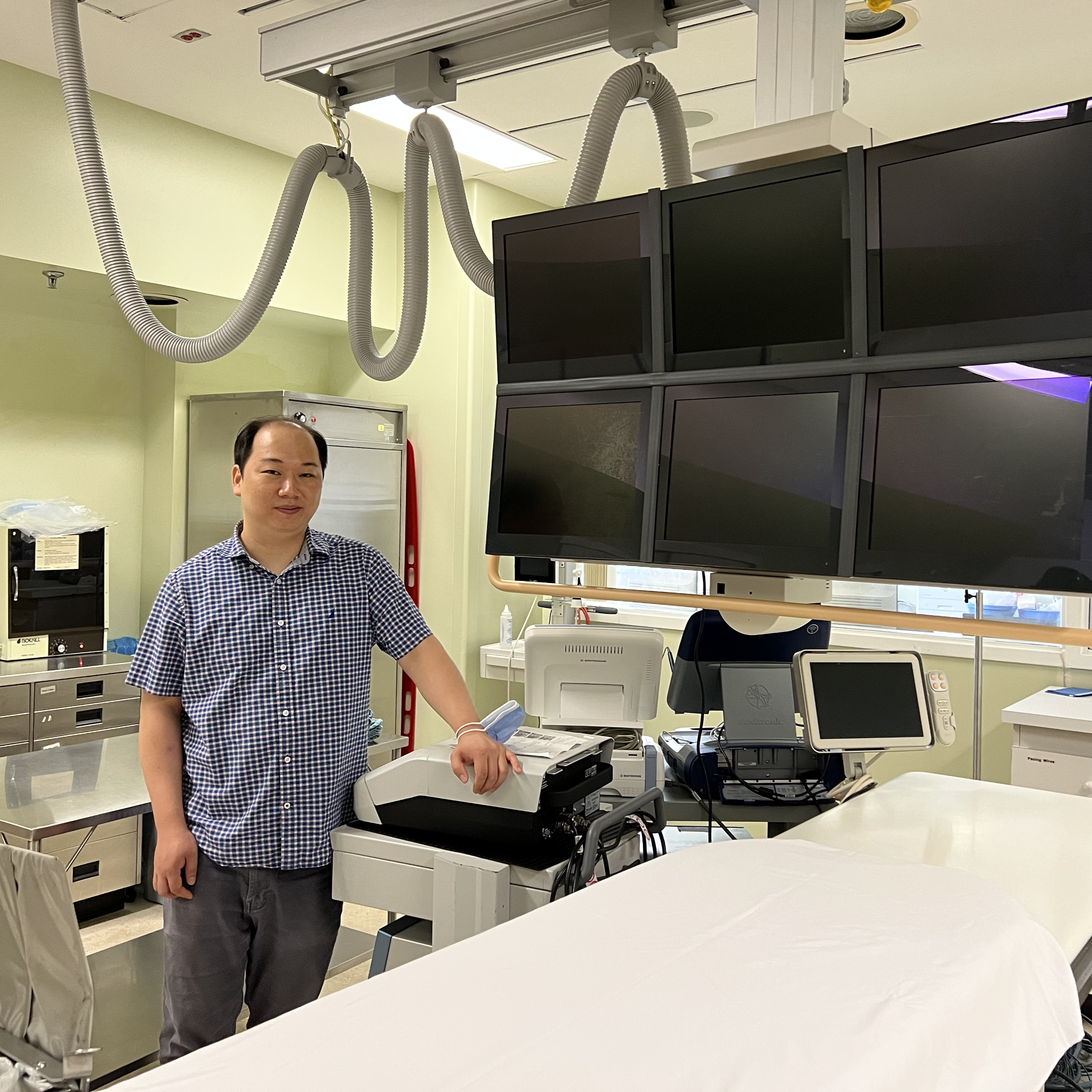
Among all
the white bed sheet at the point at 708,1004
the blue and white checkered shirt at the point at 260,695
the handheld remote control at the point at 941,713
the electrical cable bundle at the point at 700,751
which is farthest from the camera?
the electrical cable bundle at the point at 700,751

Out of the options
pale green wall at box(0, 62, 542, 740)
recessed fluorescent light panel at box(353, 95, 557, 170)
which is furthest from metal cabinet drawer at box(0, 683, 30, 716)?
recessed fluorescent light panel at box(353, 95, 557, 170)

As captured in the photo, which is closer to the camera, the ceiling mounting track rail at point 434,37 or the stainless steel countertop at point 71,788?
the ceiling mounting track rail at point 434,37

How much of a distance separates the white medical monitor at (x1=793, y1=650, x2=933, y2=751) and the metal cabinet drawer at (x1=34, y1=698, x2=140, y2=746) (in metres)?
2.69

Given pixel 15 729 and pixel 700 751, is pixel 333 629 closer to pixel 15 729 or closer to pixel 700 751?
pixel 700 751

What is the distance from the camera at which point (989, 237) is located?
1.49 metres

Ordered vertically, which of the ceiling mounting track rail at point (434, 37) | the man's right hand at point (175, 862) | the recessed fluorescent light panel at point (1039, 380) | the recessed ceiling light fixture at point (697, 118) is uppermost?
the recessed ceiling light fixture at point (697, 118)

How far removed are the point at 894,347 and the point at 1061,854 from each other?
106cm

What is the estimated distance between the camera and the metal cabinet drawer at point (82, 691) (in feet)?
13.3

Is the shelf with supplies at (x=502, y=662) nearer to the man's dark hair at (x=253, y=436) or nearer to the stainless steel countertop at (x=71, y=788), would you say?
the stainless steel countertop at (x=71, y=788)

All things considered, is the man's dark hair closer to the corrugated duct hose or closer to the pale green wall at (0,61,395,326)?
the corrugated duct hose

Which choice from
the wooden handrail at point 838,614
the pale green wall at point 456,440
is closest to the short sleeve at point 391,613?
the wooden handrail at point 838,614

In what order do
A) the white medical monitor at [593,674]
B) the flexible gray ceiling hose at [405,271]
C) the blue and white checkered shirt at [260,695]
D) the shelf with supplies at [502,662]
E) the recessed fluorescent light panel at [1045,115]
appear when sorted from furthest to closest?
1. the shelf with supplies at [502,662]
2. the white medical monitor at [593,674]
3. the flexible gray ceiling hose at [405,271]
4. the blue and white checkered shirt at [260,695]
5. the recessed fluorescent light panel at [1045,115]

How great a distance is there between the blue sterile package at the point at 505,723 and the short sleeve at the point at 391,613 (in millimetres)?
260

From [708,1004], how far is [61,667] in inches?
144
